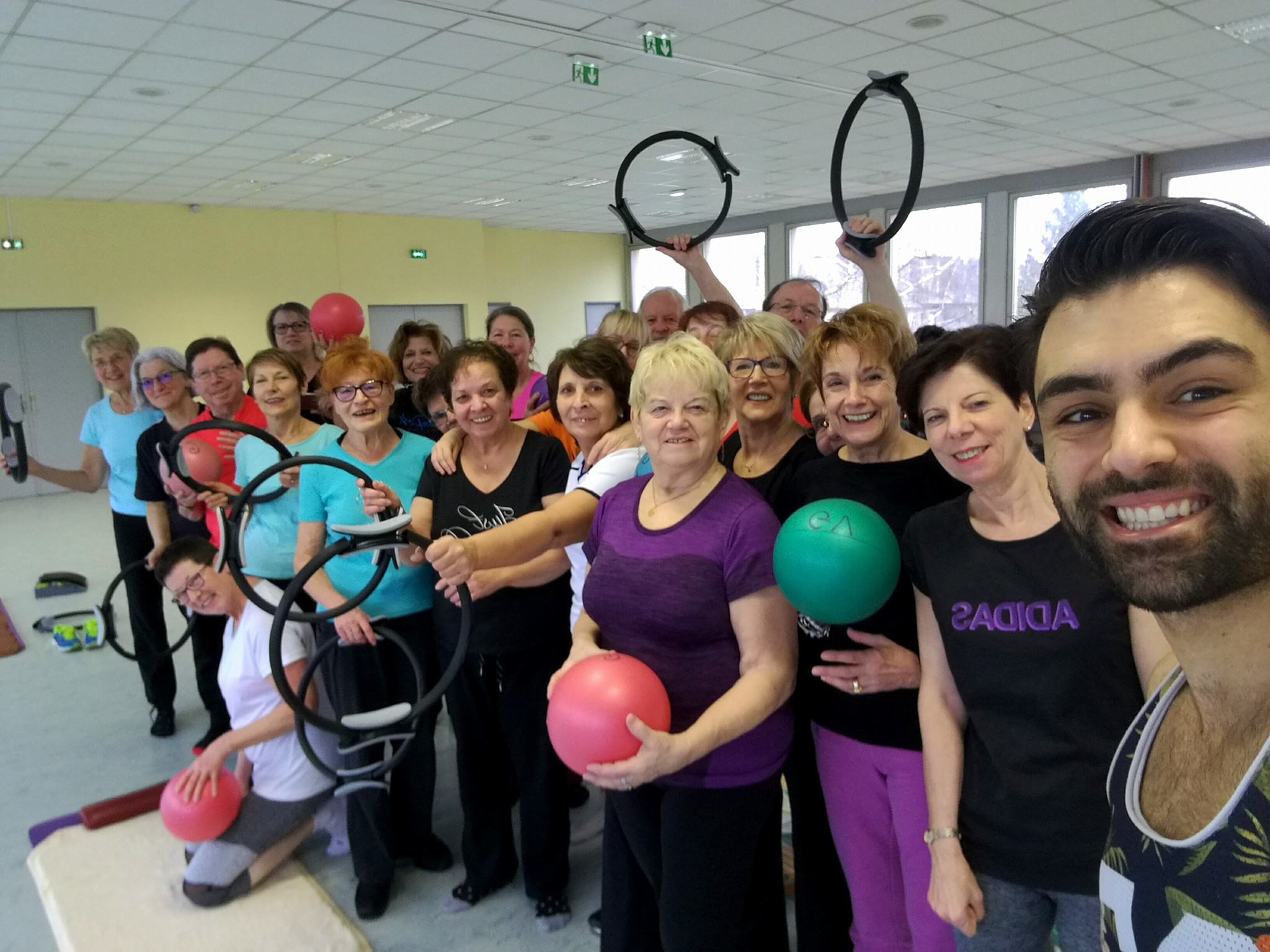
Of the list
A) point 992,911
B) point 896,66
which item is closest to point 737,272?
point 896,66

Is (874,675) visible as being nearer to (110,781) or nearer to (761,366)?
(761,366)

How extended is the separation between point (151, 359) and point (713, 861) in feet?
10.4

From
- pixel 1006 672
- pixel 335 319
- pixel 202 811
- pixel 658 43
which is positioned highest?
pixel 658 43

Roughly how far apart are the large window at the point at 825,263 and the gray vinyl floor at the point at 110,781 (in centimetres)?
1148

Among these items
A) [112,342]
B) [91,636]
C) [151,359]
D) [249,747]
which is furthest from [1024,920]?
[91,636]

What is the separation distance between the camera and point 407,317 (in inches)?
522

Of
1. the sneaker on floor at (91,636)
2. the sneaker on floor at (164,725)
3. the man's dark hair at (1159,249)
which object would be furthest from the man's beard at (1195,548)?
the sneaker on floor at (91,636)

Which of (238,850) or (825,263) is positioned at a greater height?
(825,263)

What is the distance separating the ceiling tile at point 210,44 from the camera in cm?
492

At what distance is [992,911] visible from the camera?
1.39 meters

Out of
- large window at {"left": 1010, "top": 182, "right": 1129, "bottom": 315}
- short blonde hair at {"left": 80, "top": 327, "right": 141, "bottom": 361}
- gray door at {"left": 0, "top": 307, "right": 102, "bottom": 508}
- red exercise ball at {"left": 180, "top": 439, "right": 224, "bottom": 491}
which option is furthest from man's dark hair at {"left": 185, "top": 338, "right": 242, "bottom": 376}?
large window at {"left": 1010, "top": 182, "right": 1129, "bottom": 315}

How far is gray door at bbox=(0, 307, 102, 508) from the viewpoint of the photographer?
10180 millimetres

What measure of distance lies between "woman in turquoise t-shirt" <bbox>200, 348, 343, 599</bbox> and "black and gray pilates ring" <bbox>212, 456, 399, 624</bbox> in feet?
0.27

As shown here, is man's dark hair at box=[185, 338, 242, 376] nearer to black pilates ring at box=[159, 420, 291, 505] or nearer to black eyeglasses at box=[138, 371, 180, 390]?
black eyeglasses at box=[138, 371, 180, 390]
